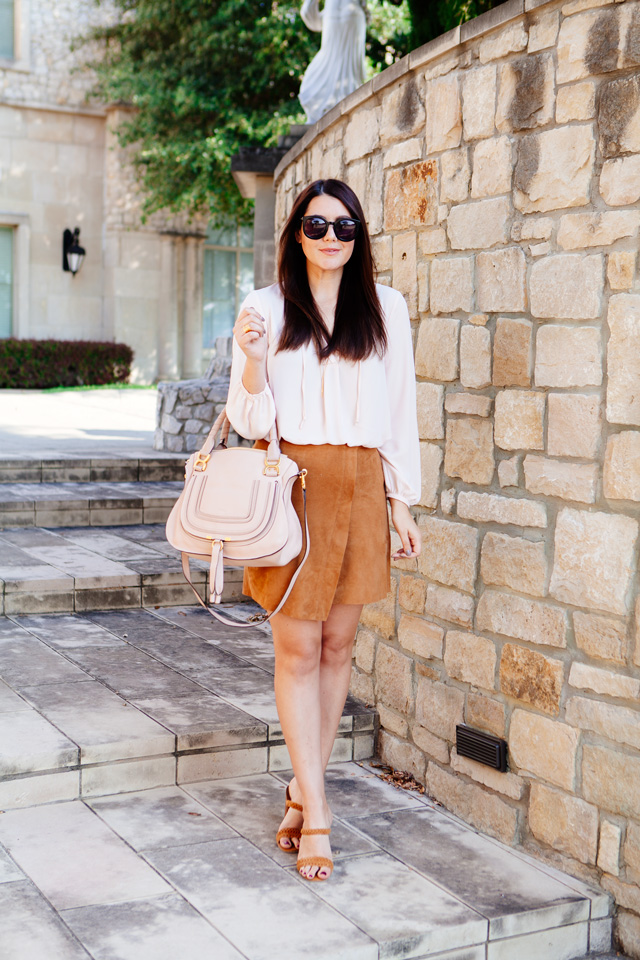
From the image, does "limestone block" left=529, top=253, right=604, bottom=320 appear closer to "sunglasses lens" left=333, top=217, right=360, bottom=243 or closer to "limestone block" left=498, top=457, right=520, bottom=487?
"limestone block" left=498, top=457, right=520, bottom=487

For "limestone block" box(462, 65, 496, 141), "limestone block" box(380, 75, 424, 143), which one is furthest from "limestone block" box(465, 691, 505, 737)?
"limestone block" box(380, 75, 424, 143)

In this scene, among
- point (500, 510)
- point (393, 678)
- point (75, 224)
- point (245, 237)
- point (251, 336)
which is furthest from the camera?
point (245, 237)

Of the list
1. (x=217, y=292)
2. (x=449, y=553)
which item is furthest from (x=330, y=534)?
(x=217, y=292)

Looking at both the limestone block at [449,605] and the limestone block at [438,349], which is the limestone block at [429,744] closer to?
the limestone block at [449,605]

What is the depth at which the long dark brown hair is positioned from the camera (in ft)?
8.41

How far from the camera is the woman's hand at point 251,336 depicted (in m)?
2.40

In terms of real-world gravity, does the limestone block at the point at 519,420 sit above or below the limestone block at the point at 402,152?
below

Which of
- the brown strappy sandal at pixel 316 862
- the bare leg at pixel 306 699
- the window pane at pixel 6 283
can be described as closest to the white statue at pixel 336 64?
the bare leg at pixel 306 699

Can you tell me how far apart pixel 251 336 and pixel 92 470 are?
17.3 feet

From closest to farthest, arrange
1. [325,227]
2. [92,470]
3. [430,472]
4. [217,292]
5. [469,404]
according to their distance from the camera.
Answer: [325,227], [469,404], [430,472], [92,470], [217,292]

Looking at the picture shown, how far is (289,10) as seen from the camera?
1344 cm

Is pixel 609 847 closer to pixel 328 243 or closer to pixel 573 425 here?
pixel 573 425

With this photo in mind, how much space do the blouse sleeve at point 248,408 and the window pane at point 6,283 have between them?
51.0 feet

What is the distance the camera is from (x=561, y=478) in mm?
2850
